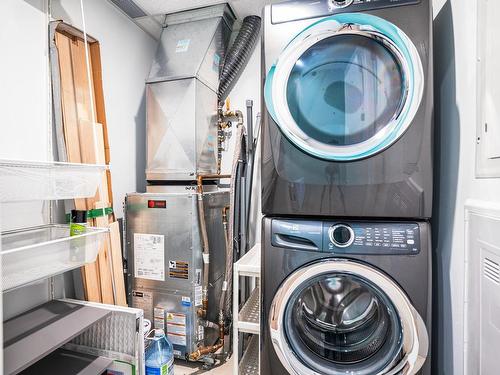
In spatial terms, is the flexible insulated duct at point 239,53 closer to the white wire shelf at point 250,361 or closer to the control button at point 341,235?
the control button at point 341,235

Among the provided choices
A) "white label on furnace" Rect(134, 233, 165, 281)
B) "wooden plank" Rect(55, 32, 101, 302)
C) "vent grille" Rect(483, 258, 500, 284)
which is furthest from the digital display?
"vent grille" Rect(483, 258, 500, 284)

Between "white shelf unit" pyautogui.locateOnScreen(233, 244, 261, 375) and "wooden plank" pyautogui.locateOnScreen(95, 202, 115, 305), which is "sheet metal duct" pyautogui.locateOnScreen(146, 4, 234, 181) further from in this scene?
"white shelf unit" pyautogui.locateOnScreen(233, 244, 261, 375)

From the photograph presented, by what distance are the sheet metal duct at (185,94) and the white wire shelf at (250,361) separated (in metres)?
1.30

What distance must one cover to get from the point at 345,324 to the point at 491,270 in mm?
624

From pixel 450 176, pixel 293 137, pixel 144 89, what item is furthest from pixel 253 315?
pixel 144 89

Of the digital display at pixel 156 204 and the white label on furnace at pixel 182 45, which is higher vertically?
the white label on furnace at pixel 182 45

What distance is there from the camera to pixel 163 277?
1.93 m

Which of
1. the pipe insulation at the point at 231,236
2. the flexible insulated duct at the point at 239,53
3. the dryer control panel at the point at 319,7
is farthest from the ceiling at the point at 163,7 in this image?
the dryer control panel at the point at 319,7

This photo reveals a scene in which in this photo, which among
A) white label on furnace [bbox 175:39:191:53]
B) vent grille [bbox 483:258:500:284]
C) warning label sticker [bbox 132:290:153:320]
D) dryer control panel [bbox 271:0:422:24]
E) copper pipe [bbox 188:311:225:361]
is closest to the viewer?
vent grille [bbox 483:258:500:284]

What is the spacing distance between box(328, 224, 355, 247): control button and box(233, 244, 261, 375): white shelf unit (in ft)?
1.65

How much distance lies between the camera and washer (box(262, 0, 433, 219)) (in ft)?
3.20

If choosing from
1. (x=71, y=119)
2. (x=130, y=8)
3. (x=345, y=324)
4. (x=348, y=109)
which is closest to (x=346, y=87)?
(x=348, y=109)

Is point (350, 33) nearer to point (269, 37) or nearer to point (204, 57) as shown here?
point (269, 37)

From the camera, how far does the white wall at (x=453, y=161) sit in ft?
2.95
